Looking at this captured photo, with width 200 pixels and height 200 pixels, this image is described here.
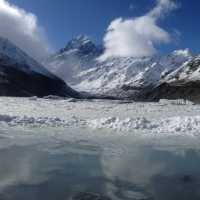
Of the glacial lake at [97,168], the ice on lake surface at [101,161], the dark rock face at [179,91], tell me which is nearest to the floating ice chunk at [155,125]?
the ice on lake surface at [101,161]

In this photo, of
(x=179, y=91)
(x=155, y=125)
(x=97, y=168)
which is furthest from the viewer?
Answer: (x=179, y=91)

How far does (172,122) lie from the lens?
25.8m

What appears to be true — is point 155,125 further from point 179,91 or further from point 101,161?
point 179,91

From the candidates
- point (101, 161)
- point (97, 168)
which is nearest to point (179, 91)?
point (101, 161)

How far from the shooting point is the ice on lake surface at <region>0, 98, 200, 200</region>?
10.0 metres

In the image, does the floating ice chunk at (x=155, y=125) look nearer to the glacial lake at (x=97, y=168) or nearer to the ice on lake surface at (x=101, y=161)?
the ice on lake surface at (x=101, y=161)

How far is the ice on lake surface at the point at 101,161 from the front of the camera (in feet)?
32.9

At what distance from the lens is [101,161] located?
14.1 m

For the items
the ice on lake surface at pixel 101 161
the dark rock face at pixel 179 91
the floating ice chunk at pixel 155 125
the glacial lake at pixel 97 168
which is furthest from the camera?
the dark rock face at pixel 179 91

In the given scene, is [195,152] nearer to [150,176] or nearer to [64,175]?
[150,176]

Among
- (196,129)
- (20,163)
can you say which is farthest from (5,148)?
(196,129)

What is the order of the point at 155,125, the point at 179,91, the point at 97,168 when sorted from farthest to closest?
the point at 179,91 → the point at 155,125 → the point at 97,168

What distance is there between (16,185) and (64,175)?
1.90m

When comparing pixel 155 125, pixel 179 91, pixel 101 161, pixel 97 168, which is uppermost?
pixel 179 91
